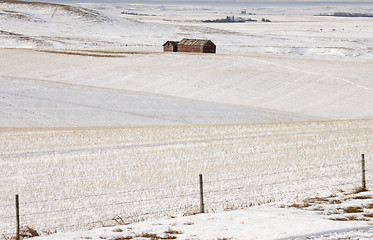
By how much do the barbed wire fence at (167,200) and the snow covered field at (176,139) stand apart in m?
0.06

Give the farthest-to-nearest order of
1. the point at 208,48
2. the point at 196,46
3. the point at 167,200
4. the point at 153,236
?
the point at 208,48 < the point at 196,46 < the point at 167,200 < the point at 153,236

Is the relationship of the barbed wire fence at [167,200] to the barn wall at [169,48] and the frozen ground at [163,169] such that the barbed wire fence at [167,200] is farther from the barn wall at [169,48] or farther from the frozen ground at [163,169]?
the barn wall at [169,48]

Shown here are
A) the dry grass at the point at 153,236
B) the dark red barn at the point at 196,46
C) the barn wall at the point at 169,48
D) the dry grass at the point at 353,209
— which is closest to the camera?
the dry grass at the point at 153,236

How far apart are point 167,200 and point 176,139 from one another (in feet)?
39.6

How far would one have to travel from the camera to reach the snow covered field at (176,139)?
57.7 ft

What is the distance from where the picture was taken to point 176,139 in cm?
3086

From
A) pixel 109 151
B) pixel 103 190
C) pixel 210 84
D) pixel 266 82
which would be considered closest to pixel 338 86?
Answer: pixel 266 82

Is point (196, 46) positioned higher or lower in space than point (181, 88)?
higher

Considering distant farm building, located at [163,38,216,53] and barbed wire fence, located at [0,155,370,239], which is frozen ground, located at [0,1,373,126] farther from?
barbed wire fence, located at [0,155,370,239]

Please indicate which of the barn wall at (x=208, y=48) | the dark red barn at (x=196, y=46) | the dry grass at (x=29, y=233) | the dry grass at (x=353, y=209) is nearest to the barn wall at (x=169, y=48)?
the dark red barn at (x=196, y=46)

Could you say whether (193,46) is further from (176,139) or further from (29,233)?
(29,233)

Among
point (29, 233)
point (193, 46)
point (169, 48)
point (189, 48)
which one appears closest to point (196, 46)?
point (193, 46)

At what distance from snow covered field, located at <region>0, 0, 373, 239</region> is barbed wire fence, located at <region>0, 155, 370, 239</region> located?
0.06 m

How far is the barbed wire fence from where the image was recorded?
16750 mm
